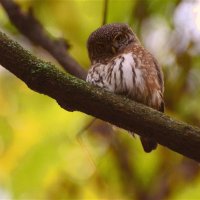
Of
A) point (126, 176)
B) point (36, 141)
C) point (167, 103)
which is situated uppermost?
point (167, 103)

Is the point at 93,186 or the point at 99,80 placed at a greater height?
A: the point at 99,80

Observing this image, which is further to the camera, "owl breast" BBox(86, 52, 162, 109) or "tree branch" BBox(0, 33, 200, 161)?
"owl breast" BBox(86, 52, 162, 109)

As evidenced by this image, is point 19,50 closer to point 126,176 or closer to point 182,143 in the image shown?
point 182,143

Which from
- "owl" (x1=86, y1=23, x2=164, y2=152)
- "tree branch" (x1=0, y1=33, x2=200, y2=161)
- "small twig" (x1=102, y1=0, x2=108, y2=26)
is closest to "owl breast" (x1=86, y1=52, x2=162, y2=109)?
"owl" (x1=86, y1=23, x2=164, y2=152)

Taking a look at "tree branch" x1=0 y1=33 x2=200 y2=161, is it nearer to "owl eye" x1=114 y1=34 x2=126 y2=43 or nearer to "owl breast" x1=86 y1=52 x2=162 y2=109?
"owl breast" x1=86 y1=52 x2=162 y2=109

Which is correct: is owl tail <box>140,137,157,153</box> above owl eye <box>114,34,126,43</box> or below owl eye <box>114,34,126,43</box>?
below

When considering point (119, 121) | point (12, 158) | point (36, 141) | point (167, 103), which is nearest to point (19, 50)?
point (119, 121)

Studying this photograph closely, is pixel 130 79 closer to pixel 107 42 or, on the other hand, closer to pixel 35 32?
pixel 107 42

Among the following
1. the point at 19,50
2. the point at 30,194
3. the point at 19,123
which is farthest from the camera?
the point at 19,123

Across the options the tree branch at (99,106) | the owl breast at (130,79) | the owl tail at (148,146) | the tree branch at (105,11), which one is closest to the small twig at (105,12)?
the tree branch at (105,11)
